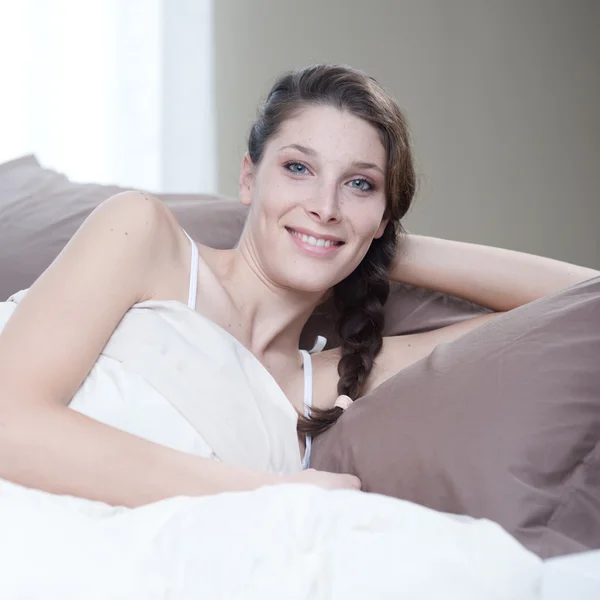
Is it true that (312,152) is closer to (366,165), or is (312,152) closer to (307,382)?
(366,165)

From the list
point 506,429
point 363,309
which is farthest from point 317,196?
point 506,429

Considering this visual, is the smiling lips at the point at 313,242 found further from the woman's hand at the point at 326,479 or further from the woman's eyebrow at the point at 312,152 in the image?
the woman's hand at the point at 326,479

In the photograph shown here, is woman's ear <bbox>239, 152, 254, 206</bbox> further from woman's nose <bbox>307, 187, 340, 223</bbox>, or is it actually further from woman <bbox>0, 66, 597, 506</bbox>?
woman's nose <bbox>307, 187, 340, 223</bbox>

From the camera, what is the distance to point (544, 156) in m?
3.45

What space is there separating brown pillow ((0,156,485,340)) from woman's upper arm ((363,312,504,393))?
0.18 ft

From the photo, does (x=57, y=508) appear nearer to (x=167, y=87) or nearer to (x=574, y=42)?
(x=167, y=87)

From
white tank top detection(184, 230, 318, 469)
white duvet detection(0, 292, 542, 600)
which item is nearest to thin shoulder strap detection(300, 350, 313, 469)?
white tank top detection(184, 230, 318, 469)

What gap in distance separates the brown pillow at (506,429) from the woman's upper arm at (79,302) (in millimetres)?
363

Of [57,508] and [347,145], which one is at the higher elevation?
[347,145]

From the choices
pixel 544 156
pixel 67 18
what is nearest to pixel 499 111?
pixel 544 156

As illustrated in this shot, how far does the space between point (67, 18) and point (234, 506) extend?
2.60 metres

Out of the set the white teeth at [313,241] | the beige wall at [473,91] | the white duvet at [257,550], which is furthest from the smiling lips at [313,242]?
the beige wall at [473,91]

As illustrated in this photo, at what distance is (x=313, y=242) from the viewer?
4.66ft

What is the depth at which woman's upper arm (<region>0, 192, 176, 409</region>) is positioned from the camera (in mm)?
1054
